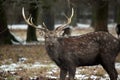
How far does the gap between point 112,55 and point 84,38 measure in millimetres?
842

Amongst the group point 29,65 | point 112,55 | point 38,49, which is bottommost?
point 38,49

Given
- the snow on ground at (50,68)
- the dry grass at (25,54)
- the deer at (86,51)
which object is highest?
the deer at (86,51)

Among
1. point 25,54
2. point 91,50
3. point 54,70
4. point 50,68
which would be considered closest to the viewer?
point 91,50

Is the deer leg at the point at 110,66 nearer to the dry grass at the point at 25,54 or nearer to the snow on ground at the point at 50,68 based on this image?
the snow on ground at the point at 50,68

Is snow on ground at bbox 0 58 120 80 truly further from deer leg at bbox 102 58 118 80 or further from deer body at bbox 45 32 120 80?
deer body at bbox 45 32 120 80

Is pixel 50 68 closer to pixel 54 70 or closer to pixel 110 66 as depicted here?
pixel 54 70

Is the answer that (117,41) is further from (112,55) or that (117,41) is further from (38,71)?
(38,71)

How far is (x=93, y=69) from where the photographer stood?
14141 mm

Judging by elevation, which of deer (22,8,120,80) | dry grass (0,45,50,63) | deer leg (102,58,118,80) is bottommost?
dry grass (0,45,50,63)

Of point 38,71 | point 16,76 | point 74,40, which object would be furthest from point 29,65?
point 74,40

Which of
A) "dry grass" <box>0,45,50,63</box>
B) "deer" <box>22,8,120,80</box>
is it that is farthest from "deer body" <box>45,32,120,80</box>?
"dry grass" <box>0,45,50,63</box>

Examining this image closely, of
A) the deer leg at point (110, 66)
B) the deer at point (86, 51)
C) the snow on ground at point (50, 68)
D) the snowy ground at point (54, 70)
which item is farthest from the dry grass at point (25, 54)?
the deer leg at point (110, 66)

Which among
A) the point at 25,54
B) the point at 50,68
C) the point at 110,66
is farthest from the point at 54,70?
the point at 25,54

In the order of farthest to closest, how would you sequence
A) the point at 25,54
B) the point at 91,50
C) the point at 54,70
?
1. the point at 25,54
2. the point at 54,70
3. the point at 91,50
